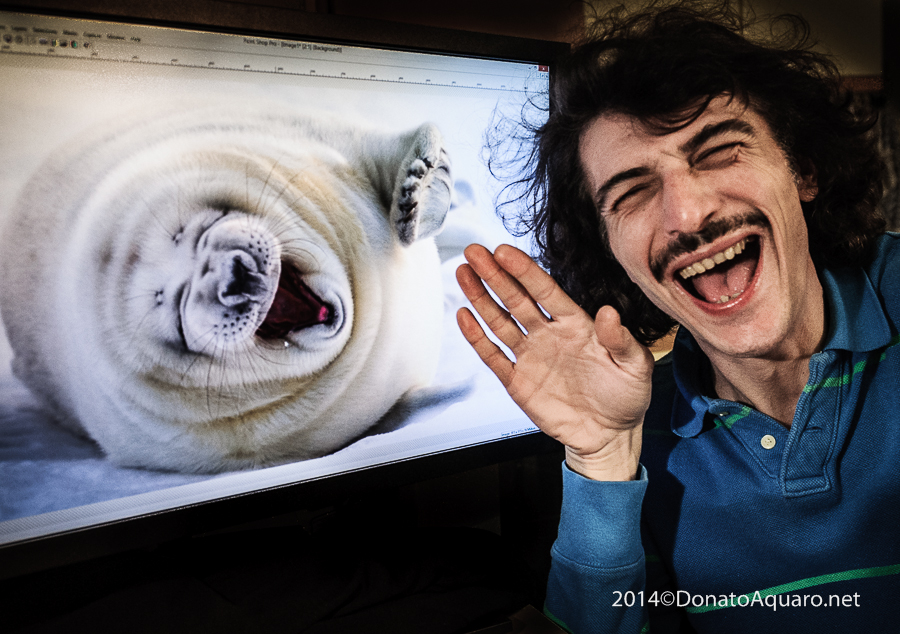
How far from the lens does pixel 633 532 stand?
1.89 ft

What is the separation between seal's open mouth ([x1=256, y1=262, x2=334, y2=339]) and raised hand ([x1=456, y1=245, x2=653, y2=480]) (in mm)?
149

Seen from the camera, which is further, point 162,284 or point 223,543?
point 223,543

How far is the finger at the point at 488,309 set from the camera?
1.89ft

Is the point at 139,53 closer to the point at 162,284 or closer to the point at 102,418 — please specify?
the point at 162,284

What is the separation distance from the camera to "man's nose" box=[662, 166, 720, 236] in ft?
2.00

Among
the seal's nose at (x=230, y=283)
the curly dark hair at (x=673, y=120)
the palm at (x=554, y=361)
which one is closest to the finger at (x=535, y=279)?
the palm at (x=554, y=361)

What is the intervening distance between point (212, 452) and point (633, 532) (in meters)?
0.43

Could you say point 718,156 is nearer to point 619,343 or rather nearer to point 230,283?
point 619,343

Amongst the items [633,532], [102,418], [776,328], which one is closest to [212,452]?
[102,418]

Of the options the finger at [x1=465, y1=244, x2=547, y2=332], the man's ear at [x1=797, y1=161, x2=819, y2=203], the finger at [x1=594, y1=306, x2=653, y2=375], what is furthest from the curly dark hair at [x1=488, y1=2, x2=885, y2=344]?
the finger at [x1=594, y1=306, x2=653, y2=375]

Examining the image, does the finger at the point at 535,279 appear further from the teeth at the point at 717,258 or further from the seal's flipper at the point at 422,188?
the teeth at the point at 717,258

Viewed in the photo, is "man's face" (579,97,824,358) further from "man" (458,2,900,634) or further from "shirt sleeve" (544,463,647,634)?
"shirt sleeve" (544,463,647,634)

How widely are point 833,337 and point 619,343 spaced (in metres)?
0.30

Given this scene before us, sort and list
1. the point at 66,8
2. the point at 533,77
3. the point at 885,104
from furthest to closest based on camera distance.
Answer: the point at 885,104
the point at 533,77
the point at 66,8
